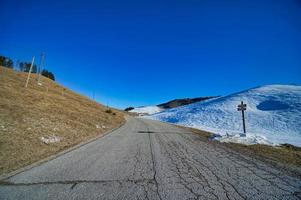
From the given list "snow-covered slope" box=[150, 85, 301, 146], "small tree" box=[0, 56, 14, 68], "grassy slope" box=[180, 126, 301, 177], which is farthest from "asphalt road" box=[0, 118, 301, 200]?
Result: "small tree" box=[0, 56, 14, 68]

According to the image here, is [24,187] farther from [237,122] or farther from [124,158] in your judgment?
[237,122]

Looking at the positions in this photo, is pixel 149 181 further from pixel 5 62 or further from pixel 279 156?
pixel 5 62

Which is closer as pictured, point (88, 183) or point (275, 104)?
point (88, 183)

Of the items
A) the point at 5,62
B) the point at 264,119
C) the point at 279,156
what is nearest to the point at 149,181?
the point at 279,156

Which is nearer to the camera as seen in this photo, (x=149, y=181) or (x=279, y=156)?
(x=149, y=181)

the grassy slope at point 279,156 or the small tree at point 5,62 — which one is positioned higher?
the small tree at point 5,62

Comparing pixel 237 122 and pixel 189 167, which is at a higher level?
pixel 237 122

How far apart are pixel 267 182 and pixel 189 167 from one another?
243 cm

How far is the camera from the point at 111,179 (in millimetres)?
5148

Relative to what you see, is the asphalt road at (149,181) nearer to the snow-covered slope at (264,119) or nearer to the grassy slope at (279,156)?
the grassy slope at (279,156)

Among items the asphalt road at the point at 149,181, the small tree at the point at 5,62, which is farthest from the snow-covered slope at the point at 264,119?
the small tree at the point at 5,62

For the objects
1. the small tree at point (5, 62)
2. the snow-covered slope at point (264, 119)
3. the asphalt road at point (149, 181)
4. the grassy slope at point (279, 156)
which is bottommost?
the asphalt road at point (149, 181)

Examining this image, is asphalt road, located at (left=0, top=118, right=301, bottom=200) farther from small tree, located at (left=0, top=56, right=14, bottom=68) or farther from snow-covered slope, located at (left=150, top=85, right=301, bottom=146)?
small tree, located at (left=0, top=56, right=14, bottom=68)

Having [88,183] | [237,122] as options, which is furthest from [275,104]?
[88,183]
